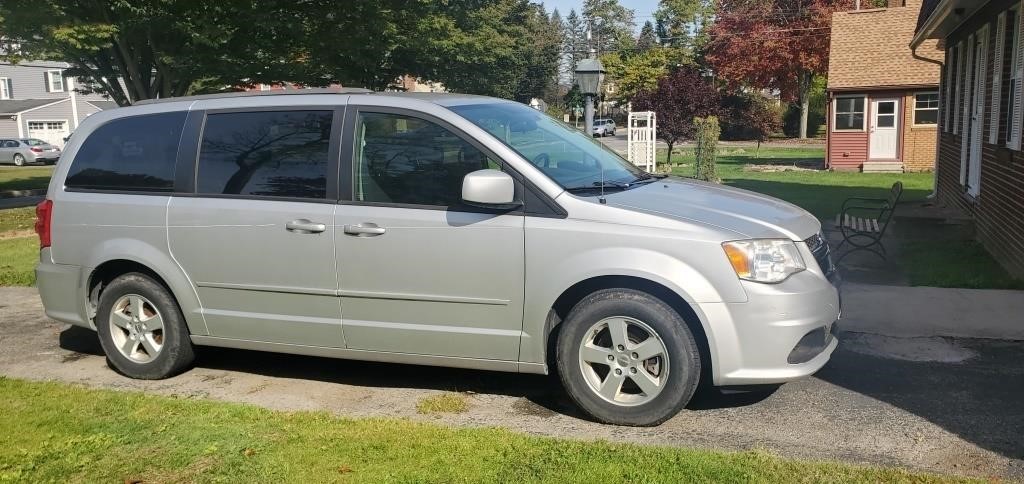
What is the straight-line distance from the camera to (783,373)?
460 centimetres

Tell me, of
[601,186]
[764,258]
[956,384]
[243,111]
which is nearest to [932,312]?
[956,384]

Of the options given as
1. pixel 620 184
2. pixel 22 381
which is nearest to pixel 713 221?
pixel 620 184

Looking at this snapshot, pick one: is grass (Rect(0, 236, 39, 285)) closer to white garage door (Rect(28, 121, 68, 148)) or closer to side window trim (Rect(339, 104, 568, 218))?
side window trim (Rect(339, 104, 568, 218))

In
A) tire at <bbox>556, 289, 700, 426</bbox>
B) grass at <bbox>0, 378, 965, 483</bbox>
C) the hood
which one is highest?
the hood

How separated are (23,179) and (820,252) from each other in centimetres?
3251

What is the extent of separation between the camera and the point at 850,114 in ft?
87.6

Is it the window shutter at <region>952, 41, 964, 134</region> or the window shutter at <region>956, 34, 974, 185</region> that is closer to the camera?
the window shutter at <region>956, 34, 974, 185</region>

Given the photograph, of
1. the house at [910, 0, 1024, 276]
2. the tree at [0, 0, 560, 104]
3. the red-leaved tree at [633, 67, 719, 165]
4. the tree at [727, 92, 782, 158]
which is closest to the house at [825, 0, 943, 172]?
the red-leaved tree at [633, 67, 719, 165]

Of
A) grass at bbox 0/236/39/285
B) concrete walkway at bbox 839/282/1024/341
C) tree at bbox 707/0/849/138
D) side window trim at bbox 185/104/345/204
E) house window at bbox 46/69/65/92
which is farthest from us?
house window at bbox 46/69/65/92

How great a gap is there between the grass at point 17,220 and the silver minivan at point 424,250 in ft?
37.1

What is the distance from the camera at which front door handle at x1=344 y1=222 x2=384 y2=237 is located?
16.9ft

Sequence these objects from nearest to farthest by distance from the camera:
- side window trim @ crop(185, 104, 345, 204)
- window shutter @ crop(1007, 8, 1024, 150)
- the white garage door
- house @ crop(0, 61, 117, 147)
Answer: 1. side window trim @ crop(185, 104, 345, 204)
2. window shutter @ crop(1007, 8, 1024, 150)
3. house @ crop(0, 61, 117, 147)
4. the white garage door

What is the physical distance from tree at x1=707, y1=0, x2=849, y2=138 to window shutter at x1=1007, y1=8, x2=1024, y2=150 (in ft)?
136

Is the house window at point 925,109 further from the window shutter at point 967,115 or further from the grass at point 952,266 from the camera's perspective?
the grass at point 952,266
